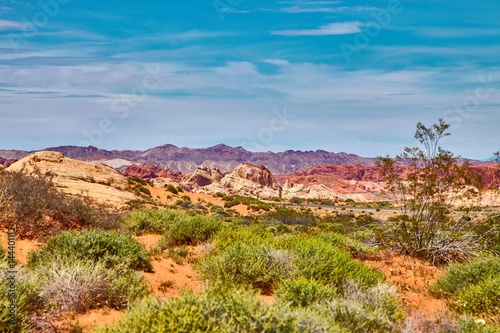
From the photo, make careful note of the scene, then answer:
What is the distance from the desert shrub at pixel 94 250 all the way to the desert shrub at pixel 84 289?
42.0 inches

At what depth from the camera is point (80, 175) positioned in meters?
33.9

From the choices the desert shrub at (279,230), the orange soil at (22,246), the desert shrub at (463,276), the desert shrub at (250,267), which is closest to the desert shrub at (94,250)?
the orange soil at (22,246)

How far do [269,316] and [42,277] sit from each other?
4.30 meters

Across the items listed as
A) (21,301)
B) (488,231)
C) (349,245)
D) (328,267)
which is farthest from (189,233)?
(488,231)

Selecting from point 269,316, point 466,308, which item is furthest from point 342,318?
point 466,308

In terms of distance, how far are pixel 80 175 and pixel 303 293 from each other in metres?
31.6

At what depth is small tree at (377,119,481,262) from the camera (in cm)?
1316

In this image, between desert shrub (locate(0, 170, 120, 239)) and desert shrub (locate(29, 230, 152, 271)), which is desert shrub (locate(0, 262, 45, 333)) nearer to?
desert shrub (locate(29, 230, 152, 271))

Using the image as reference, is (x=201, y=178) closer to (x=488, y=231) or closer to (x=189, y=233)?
(x=189, y=233)

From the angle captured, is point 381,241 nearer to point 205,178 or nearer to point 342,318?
point 342,318

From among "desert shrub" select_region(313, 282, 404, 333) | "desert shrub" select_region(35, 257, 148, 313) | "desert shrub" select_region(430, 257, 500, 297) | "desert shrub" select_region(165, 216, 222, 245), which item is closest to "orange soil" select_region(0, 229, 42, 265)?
"desert shrub" select_region(35, 257, 148, 313)

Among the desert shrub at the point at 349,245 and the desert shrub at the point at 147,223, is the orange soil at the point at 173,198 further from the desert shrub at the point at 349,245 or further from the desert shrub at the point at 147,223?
the desert shrub at the point at 349,245

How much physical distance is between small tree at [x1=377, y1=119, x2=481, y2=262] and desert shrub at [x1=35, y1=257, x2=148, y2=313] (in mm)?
9561

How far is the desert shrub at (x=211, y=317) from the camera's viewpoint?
4.05m
